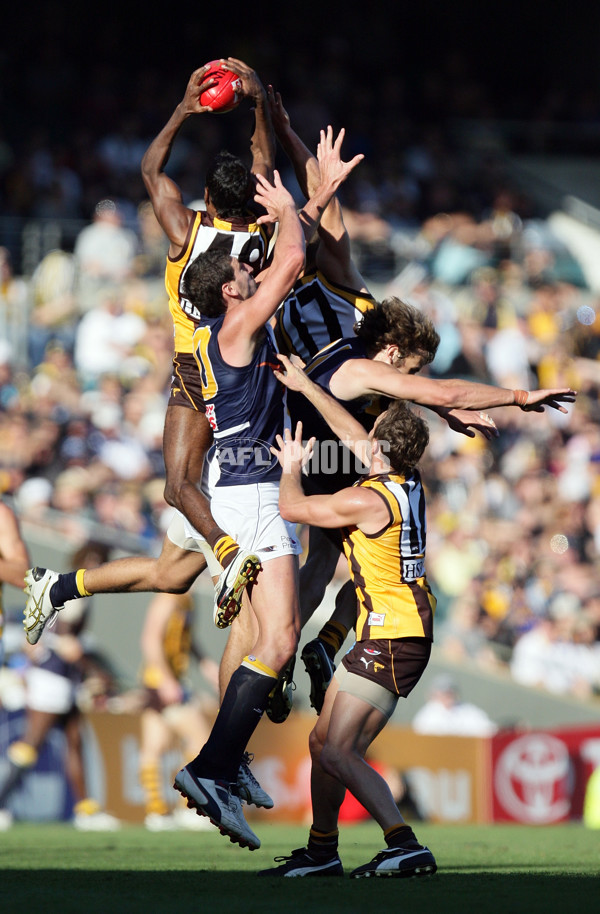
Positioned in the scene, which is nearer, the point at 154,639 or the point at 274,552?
the point at 274,552

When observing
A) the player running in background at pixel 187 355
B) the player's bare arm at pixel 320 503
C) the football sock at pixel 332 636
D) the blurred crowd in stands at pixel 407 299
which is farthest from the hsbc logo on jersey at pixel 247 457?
the blurred crowd in stands at pixel 407 299

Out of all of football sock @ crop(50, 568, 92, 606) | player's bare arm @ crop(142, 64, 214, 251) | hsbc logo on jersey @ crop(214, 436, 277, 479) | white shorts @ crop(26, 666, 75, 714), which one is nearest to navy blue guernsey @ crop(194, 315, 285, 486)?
hsbc logo on jersey @ crop(214, 436, 277, 479)

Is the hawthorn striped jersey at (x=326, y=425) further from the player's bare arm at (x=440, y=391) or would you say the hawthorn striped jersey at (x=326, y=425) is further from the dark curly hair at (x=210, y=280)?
the dark curly hair at (x=210, y=280)

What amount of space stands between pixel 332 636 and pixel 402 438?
134cm

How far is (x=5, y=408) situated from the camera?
15.0 meters

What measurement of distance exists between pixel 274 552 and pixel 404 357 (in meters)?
1.39

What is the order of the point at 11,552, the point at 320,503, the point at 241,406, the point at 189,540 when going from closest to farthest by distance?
the point at 320,503 < the point at 241,406 < the point at 189,540 < the point at 11,552

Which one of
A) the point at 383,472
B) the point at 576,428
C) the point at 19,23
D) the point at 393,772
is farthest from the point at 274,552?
the point at 19,23

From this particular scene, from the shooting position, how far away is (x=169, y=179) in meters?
7.76

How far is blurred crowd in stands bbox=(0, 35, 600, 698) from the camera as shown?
48.7 feet

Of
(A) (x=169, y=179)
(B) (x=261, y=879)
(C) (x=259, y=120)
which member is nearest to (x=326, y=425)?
(A) (x=169, y=179)

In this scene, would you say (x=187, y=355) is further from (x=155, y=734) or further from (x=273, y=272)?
(x=155, y=734)

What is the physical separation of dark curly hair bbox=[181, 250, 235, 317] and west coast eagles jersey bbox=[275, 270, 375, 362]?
0.91m

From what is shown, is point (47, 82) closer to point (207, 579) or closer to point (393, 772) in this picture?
point (207, 579)
